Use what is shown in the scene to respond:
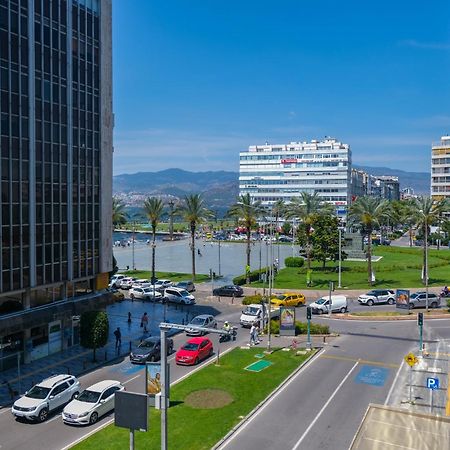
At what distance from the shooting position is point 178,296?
2351 inches

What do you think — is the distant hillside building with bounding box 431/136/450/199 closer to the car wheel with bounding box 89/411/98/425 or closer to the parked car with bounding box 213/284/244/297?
the parked car with bounding box 213/284/244/297

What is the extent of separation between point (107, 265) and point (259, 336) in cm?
1331

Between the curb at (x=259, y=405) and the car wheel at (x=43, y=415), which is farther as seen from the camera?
the car wheel at (x=43, y=415)

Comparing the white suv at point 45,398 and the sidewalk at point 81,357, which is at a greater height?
the white suv at point 45,398

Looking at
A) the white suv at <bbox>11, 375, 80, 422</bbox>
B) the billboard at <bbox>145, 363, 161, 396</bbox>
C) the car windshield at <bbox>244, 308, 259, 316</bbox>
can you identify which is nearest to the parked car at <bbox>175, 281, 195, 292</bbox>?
the car windshield at <bbox>244, 308, 259, 316</bbox>

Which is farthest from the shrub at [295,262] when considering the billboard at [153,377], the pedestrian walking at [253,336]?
the billboard at [153,377]

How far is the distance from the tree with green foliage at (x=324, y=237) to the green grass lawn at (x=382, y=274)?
3091 mm

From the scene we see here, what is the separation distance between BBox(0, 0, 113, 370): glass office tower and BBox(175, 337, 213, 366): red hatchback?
9388 millimetres

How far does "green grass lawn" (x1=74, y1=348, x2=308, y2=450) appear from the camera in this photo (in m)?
24.1

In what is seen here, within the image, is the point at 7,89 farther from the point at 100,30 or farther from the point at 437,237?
the point at 437,237

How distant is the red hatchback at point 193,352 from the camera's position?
36.0 metres

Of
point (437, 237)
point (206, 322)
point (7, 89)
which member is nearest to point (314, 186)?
point (437, 237)

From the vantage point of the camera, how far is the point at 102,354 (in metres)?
39.9

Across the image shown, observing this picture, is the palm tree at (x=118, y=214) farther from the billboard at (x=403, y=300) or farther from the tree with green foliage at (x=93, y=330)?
the tree with green foliage at (x=93, y=330)
